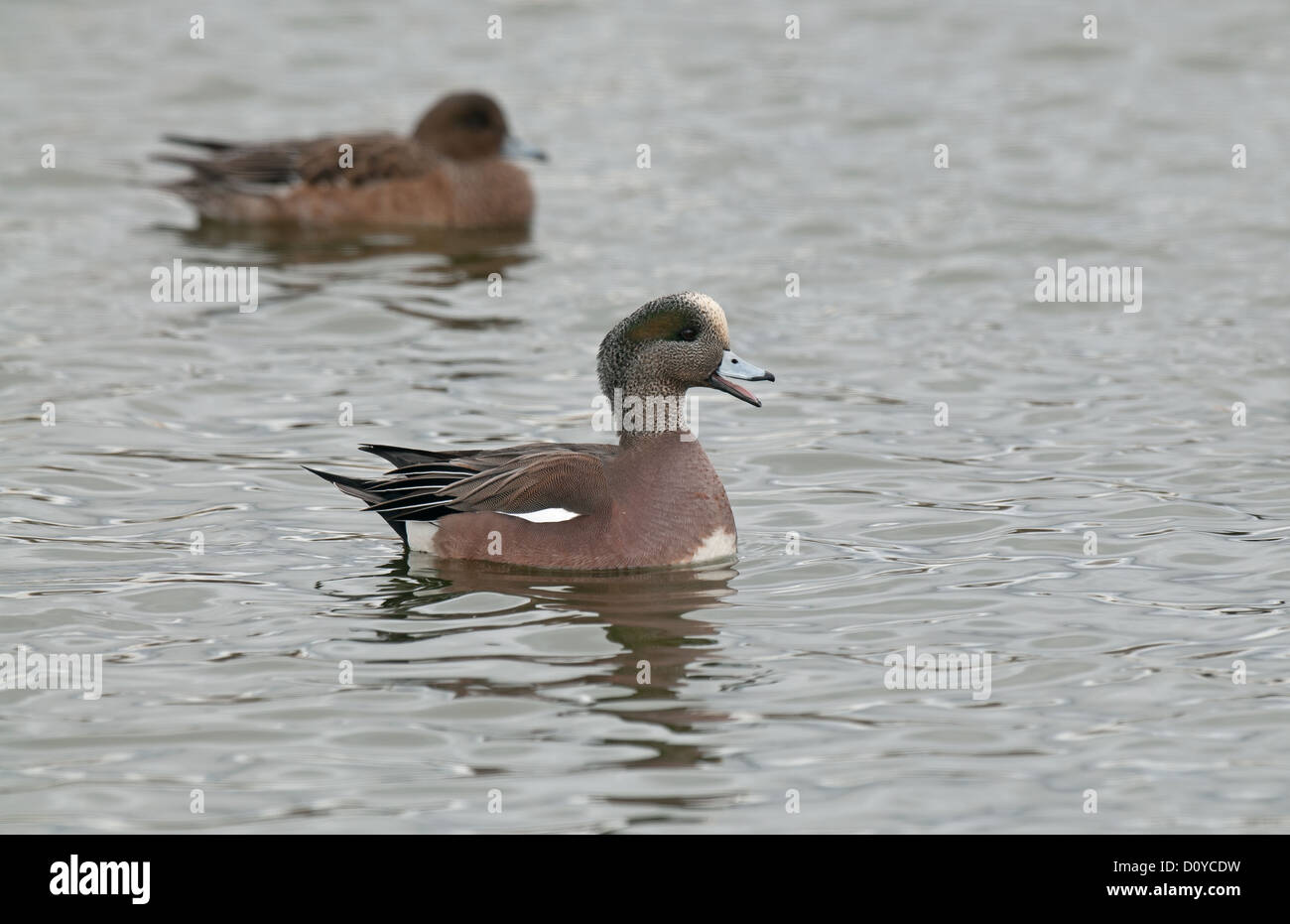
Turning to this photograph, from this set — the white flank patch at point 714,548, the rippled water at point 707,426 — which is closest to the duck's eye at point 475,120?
the rippled water at point 707,426

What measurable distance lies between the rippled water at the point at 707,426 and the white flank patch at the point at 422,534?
24 centimetres

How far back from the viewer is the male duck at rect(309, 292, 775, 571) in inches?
365

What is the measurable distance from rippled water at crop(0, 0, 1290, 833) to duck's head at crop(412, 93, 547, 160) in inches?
34.7

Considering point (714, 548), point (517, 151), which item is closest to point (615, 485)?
point (714, 548)

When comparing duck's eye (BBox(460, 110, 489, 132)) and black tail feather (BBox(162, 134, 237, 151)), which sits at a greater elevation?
duck's eye (BBox(460, 110, 489, 132))

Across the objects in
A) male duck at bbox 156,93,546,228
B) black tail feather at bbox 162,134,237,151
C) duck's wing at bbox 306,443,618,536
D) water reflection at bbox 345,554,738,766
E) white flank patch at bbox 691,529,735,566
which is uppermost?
black tail feather at bbox 162,134,237,151

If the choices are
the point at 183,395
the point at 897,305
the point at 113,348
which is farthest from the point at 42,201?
the point at 897,305

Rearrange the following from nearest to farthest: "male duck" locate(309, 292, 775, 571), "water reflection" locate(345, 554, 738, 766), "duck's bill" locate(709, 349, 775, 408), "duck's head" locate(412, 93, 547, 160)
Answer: "water reflection" locate(345, 554, 738, 766), "male duck" locate(309, 292, 775, 571), "duck's bill" locate(709, 349, 775, 408), "duck's head" locate(412, 93, 547, 160)

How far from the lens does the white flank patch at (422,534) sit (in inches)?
372

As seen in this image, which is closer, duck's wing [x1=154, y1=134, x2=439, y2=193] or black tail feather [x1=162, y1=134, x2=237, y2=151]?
duck's wing [x1=154, y1=134, x2=439, y2=193]

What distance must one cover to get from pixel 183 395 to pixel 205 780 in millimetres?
5747

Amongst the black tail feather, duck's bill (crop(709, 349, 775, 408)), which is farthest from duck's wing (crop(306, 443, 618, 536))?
the black tail feather

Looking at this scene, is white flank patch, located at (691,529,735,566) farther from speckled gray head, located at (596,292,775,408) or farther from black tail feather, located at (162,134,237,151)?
black tail feather, located at (162,134,237,151)

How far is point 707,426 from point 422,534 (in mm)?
2971
